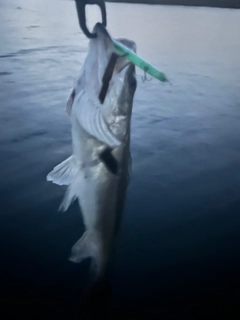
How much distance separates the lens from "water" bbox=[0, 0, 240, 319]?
3209 mm

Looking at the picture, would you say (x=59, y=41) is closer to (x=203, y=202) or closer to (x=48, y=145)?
(x=48, y=145)

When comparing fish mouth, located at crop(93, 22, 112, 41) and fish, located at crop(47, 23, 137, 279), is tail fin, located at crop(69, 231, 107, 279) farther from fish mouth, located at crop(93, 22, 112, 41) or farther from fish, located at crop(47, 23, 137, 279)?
fish mouth, located at crop(93, 22, 112, 41)

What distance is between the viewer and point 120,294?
323 centimetres

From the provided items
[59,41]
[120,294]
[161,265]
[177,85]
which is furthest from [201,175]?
[59,41]

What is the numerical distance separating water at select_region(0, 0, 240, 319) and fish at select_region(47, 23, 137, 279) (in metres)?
0.16

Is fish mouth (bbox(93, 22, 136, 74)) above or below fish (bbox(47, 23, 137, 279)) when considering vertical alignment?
above

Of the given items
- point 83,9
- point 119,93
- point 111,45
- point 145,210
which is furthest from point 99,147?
point 145,210

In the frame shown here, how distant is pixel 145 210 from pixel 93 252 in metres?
2.05

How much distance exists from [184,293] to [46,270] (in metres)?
1.08

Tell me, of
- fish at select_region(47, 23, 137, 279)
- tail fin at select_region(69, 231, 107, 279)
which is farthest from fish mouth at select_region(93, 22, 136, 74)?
tail fin at select_region(69, 231, 107, 279)

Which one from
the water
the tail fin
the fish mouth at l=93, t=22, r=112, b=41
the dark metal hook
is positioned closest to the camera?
the dark metal hook

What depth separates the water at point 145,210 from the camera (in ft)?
10.5

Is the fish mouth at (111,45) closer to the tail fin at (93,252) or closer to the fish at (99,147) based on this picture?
the fish at (99,147)

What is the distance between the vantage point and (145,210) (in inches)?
168
